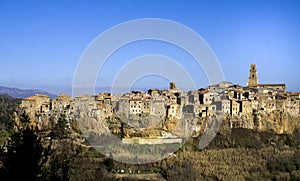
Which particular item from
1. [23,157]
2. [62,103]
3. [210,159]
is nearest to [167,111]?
[210,159]

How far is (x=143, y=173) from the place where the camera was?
1788cm

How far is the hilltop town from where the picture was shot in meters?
22.8

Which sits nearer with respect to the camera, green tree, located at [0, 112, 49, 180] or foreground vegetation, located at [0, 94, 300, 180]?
green tree, located at [0, 112, 49, 180]

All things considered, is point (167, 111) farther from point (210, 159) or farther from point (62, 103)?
point (62, 103)

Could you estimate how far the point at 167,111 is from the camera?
2350cm

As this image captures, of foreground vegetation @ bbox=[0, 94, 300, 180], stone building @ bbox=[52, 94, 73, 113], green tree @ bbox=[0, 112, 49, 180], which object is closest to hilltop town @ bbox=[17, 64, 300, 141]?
stone building @ bbox=[52, 94, 73, 113]

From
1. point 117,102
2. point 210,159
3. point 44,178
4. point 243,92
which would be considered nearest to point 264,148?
point 210,159

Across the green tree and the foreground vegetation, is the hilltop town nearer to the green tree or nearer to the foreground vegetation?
the foreground vegetation

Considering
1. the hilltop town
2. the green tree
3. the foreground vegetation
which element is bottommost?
the foreground vegetation

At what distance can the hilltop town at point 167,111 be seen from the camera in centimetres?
2284

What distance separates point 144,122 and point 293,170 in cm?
871

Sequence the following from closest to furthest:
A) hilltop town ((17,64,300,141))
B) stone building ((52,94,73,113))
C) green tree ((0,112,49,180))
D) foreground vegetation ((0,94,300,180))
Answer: green tree ((0,112,49,180)) → foreground vegetation ((0,94,300,180)) → hilltop town ((17,64,300,141)) → stone building ((52,94,73,113))

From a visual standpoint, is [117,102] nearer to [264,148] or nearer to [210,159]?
[210,159]

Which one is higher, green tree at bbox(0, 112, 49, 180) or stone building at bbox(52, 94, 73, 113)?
stone building at bbox(52, 94, 73, 113)
